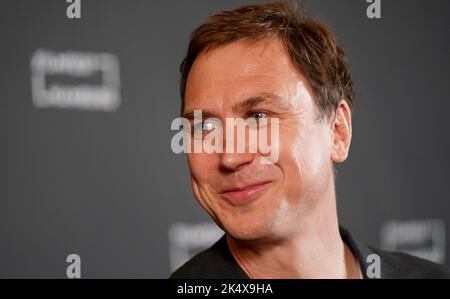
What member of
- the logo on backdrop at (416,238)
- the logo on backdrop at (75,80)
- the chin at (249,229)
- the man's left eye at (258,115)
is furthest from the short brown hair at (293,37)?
the logo on backdrop at (416,238)

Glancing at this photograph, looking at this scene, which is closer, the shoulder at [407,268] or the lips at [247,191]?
the lips at [247,191]

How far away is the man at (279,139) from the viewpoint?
88cm

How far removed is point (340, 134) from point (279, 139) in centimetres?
16

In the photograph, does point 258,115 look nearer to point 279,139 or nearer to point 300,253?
point 279,139

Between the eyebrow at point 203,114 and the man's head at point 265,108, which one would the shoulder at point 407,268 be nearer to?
the man's head at point 265,108

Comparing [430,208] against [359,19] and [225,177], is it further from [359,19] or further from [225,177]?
[225,177]

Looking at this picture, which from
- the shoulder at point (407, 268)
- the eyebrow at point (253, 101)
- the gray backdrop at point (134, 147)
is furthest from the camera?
the gray backdrop at point (134, 147)

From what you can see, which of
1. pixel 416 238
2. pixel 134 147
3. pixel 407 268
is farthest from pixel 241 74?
pixel 416 238

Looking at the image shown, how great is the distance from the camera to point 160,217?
5.52 ft

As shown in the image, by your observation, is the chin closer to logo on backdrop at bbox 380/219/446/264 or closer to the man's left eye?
the man's left eye

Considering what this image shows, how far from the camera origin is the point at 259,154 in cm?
88

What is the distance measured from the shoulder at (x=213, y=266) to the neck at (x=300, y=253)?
16 mm
